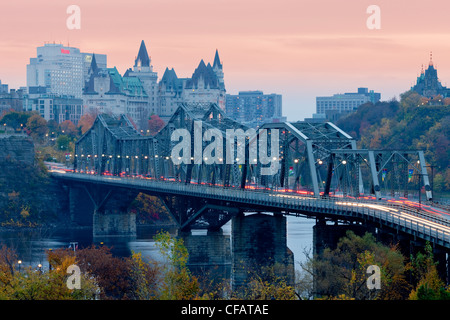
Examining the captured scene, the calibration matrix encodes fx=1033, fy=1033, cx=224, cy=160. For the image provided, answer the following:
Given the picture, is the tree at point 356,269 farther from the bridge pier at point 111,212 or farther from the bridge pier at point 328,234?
the bridge pier at point 111,212

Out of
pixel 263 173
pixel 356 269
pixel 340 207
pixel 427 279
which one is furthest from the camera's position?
pixel 263 173

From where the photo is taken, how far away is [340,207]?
84.1 meters

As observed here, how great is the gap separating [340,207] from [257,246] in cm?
1914

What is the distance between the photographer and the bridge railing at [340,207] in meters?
69.2

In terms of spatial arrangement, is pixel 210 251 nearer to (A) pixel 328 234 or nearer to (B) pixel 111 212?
(A) pixel 328 234

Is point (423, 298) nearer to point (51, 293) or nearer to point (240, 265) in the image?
point (51, 293)

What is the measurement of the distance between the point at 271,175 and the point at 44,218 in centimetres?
7817

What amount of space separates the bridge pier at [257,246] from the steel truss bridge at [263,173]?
1487 millimetres

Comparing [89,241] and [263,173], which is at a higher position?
[263,173]

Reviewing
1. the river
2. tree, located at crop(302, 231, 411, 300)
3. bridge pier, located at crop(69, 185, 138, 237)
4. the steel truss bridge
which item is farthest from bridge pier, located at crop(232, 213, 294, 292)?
bridge pier, located at crop(69, 185, 138, 237)

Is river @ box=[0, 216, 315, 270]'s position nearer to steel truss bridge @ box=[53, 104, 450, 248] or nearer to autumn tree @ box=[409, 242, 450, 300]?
steel truss bridge @ box=[53, 104, 450, 248]

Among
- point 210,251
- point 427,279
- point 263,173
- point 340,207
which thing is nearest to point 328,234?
point 340,207

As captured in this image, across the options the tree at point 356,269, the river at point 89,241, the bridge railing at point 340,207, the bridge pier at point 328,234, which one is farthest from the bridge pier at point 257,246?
the tree at point 356,269

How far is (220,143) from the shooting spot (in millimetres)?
126625
